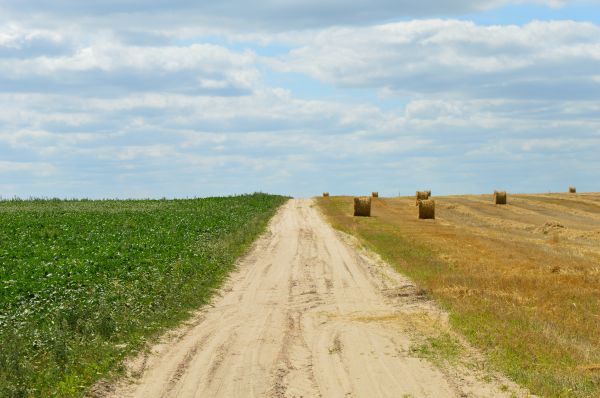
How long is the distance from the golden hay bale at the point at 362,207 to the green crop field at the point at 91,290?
12859 millimetres

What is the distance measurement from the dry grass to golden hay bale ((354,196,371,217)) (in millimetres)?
753

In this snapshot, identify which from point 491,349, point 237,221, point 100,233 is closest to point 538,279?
point 491,349

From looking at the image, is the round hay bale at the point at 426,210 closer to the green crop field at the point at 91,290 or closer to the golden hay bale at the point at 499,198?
the green crop field at the point at 91,290

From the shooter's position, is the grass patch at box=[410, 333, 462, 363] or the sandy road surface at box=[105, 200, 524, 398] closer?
the sandy road surface at box=[105, 200, 524, 398]

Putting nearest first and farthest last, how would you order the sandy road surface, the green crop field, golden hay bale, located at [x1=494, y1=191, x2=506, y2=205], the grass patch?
the sandy road surface < the green crop field < the grass patch < golden hay bale, located at [x1=494, y1=191, x2=506, y2=205]

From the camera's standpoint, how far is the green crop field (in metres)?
12.6

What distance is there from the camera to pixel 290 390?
11352 millimetres

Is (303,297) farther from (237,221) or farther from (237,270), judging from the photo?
(237,221)

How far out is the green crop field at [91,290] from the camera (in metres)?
12.6

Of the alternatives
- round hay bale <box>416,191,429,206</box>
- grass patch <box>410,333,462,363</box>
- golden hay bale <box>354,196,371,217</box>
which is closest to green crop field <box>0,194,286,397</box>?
grass patch <box>410,333,462,363</box>

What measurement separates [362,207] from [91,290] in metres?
32.0

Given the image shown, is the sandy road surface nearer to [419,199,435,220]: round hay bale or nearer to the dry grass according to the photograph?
the dry grass

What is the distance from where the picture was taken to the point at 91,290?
1869 cm

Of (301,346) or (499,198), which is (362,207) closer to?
(499,198)
